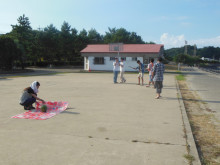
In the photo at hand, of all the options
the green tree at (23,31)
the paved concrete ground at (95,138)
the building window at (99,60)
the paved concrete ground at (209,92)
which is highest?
the green tree at (23,31)

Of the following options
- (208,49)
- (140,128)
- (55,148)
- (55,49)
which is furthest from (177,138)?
(208,49)

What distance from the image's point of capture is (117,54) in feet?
115

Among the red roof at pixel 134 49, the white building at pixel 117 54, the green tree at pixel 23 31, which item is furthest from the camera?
the green tree at pixel 23 31

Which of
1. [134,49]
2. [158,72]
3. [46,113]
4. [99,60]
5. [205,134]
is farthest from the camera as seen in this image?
[99,60]

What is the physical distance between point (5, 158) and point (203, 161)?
3.34 m

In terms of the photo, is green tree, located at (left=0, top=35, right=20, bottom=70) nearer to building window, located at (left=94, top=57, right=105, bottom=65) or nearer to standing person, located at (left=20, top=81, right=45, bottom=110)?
building window, located at (left=94, top=57, right=105, bottom=65)

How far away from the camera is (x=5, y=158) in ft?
11.5

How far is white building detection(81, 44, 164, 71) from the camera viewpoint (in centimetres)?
3347

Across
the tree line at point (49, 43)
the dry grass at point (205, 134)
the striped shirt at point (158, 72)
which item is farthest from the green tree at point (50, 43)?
the dry grass at point (205, 134)

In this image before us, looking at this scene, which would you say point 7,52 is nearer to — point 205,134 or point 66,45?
point 66,45

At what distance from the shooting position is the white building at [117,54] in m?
33.5

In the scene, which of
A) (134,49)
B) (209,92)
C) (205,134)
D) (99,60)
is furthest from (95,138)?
(99,60)

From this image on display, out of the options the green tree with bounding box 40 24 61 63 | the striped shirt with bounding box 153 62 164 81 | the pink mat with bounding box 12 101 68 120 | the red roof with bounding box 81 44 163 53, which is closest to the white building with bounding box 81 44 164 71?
the red roof with bounding box 81 44 163 53

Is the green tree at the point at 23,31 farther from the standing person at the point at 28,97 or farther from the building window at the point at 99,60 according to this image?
the standing person at the point at 28,97
